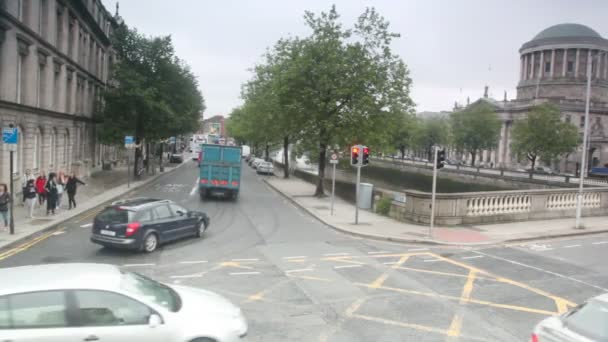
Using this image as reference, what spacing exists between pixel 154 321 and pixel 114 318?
44cm

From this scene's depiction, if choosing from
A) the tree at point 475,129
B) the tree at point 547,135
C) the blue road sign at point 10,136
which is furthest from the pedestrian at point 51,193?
the tree at point 475,129

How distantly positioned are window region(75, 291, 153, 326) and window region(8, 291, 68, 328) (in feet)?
0.62

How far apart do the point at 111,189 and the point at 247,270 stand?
2195 centimetres

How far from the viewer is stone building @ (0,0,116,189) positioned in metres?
22.6

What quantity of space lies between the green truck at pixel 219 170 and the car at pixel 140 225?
12131mm

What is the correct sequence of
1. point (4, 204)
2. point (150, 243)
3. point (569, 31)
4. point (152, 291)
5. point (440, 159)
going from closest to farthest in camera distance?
point (152, 291), point (150, 243), point (4, 204), point (440, 159), point (569, 31)

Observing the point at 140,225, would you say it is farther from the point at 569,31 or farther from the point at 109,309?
the point at 569,31

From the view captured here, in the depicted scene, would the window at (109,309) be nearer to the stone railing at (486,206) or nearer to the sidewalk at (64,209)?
the sidewalk at (64,209)

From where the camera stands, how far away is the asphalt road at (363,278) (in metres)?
8.30

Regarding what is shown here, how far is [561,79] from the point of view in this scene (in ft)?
336

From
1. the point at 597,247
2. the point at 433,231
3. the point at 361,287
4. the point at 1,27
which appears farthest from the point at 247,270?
the point at 1,27

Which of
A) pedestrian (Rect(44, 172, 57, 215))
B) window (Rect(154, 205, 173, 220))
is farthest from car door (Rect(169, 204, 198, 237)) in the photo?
pedestrian (Rect(44, 172, 57, 215))

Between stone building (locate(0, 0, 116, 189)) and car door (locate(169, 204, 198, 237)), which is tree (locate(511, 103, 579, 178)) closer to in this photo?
stone building (locate(0, 0, 116, 189))

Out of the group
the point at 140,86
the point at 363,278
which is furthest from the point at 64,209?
the point at 140,86
